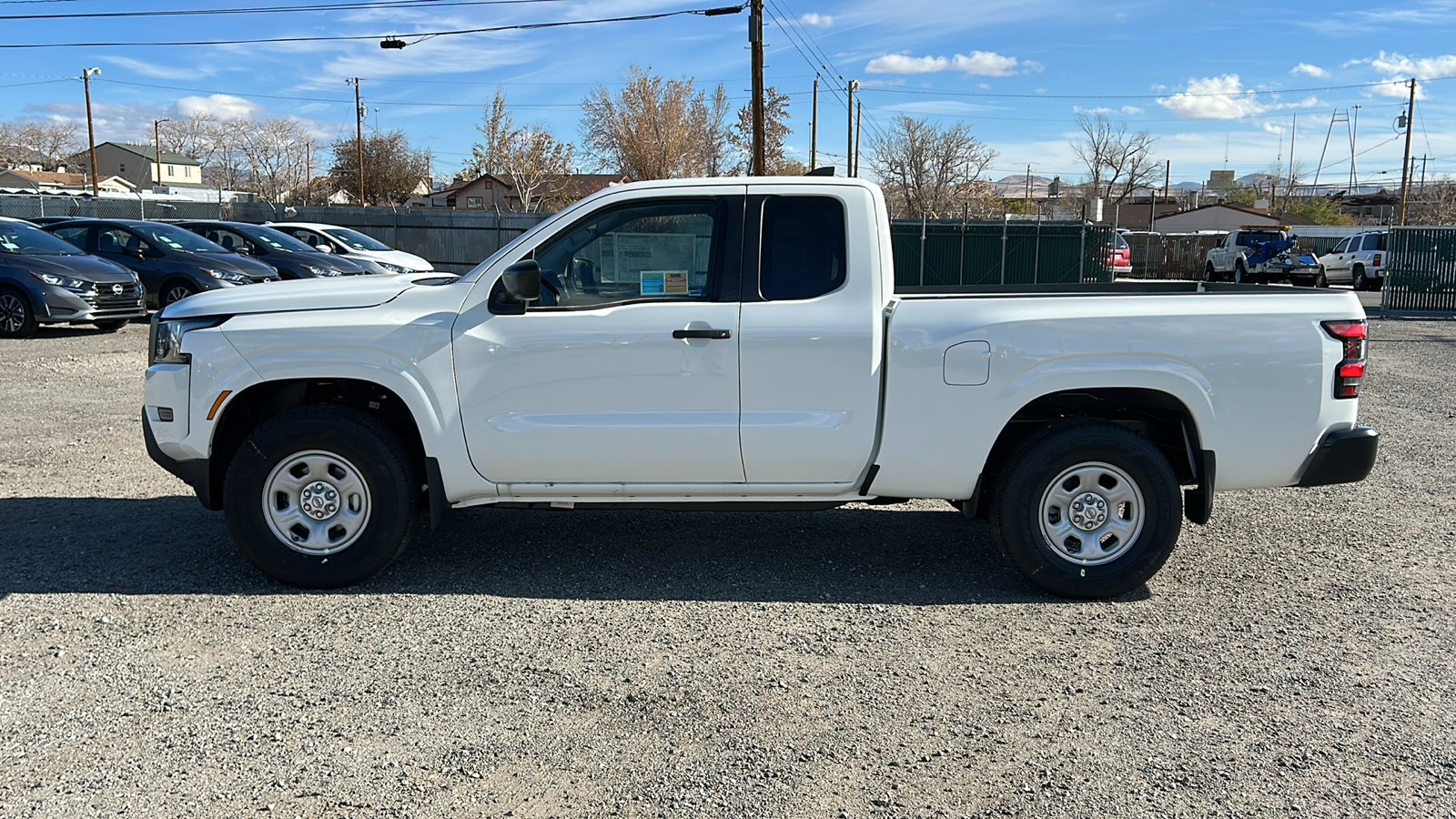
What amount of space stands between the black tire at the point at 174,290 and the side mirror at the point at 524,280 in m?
14.0

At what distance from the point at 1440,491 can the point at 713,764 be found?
6036 millimetres

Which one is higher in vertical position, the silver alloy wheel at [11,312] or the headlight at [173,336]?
the headlight at [173,336]

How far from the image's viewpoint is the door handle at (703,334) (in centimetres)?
500

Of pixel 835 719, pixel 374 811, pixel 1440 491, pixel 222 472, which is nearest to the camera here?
pixel 374 811

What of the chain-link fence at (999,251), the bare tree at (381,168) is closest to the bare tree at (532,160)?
the bare tree at (381,168)

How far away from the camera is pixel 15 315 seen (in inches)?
597

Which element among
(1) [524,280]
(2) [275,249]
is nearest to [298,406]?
(1) [524,280]

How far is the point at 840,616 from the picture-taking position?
4.96m

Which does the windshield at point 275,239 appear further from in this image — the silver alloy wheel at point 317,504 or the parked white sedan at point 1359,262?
the parked white sedan at point 1359,262

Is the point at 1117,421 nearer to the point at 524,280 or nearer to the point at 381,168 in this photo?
the point at 524,280

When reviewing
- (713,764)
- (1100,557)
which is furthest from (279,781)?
(1100,557)

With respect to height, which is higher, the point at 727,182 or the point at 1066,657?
the point at 727,182

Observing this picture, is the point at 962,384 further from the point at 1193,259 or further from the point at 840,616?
the point at 1193,259

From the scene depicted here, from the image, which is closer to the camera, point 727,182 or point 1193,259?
point 727,182
